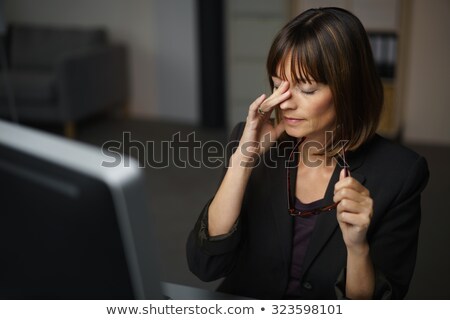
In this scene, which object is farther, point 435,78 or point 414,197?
point 435,78

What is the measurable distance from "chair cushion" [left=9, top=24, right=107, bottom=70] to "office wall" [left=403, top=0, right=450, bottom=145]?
6.77 ft

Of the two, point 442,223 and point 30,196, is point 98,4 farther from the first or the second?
point 30,196

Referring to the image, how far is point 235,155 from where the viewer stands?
36.7 inches

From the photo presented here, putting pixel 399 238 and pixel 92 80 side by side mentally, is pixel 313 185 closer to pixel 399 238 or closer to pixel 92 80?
pixel 399 238

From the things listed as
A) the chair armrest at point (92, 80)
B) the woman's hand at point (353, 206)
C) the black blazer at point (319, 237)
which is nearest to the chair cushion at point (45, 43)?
the chair armrest at point (92, 80)

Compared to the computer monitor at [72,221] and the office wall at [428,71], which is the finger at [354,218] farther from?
the office wall at [428,71]

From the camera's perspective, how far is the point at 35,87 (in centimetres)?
367

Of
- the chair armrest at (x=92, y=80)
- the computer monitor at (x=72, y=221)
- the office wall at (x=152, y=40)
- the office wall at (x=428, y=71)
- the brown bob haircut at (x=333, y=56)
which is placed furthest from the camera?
the office wall at (x=152, y=40)

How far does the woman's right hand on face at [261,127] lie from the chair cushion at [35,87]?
2.94m

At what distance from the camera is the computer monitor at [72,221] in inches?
14.0

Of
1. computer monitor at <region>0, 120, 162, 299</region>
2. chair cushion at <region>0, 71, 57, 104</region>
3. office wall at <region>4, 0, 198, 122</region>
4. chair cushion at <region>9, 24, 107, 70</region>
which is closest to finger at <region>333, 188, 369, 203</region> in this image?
computer monitor at <region>0, 120, 162, 299</region>

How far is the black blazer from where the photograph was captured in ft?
2.97

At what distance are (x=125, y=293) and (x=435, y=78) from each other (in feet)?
10.8
